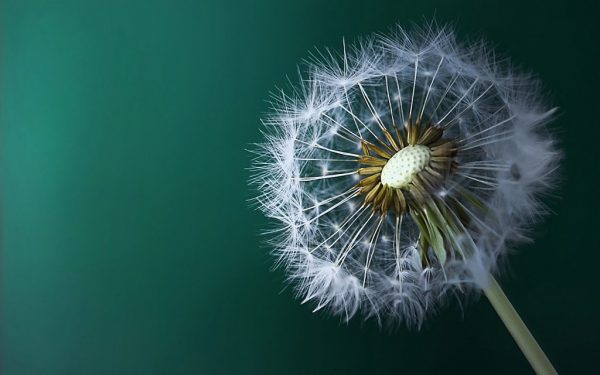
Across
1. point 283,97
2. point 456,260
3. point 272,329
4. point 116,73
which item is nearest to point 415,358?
point 272,329

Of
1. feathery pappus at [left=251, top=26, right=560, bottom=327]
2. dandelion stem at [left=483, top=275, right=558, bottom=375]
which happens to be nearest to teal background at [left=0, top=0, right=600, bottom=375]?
feathery pappus at [left=251, top=26, right=560, bottom=327]

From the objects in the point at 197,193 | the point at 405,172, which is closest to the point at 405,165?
the point at 405,172

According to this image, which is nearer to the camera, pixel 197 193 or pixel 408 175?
pixel 408 175

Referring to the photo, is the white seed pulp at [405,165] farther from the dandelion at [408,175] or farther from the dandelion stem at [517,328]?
the dandelion stem at [517,328]

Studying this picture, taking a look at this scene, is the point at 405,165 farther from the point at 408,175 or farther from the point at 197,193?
the point at 197,193

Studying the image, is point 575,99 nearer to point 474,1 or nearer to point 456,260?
point 474,1

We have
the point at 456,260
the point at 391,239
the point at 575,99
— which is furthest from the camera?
the point at 575,99

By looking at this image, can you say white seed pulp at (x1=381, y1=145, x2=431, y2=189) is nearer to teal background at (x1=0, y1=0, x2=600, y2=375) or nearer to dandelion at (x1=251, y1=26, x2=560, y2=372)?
dandelion at (x1=251, y1=26, x2=560, y2=372)
